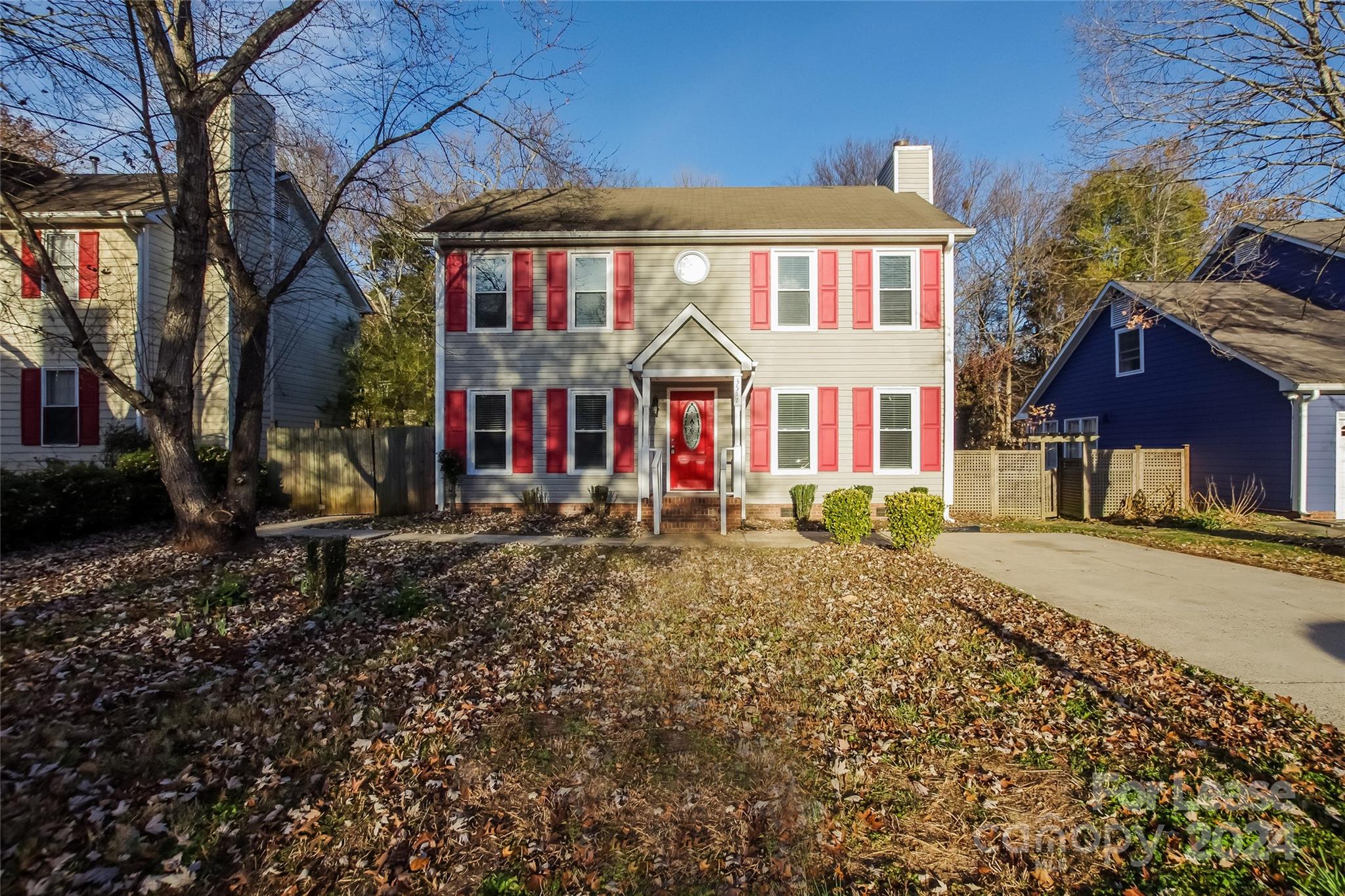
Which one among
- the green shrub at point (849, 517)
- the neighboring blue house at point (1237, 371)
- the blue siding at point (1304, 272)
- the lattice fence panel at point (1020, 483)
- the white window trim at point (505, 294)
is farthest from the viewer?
the blue siding at point (1304, 272)

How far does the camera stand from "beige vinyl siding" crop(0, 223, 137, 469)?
1283cm

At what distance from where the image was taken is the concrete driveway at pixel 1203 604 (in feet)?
15.1

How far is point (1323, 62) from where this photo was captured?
25.3 feet

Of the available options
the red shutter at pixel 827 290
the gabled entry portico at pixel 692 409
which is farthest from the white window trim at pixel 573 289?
the red shutter at pixel 827 290

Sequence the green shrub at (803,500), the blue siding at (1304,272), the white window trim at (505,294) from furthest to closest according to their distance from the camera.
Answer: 1. the blue siding at (1304,272)
2. the white window trim at (505,294)
3. the green shrub at (803,500)

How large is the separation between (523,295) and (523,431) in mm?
2883

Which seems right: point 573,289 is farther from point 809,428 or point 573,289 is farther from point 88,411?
point 88,411

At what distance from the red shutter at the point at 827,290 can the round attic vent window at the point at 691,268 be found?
2.37 m

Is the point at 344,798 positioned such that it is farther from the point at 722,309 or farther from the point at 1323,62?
the point at 1323,62

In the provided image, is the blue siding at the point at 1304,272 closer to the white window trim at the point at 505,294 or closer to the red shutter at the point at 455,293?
the white window trim at the point at 505,294

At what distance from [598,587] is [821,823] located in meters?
4.42

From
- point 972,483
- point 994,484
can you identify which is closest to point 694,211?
point 972,483

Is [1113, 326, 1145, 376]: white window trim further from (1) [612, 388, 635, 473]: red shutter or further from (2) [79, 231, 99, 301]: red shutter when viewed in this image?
(2) [79, 231, 99, 301]: red shutter

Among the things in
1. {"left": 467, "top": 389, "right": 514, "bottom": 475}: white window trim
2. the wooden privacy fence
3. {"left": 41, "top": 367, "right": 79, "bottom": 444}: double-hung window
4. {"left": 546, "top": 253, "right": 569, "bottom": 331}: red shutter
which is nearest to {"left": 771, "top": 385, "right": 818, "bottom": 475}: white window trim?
{"left": 546, "top": 253, "right": 569, "bottom": 331}: red shutter
